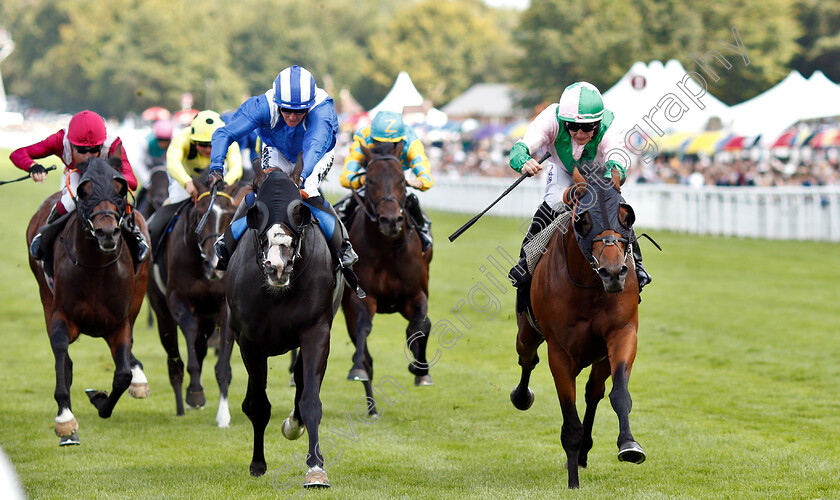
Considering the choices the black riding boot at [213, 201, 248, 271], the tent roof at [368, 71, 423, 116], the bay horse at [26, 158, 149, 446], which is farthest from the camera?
the tent roof at [368, 71, 423, 116]

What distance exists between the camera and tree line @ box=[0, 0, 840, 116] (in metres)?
54.3

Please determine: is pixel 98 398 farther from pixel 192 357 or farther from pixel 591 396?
pixel 591 396

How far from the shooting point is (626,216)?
21.1 ft

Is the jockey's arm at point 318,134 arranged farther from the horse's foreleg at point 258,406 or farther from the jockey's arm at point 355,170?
the jockey's arm at point 355,170

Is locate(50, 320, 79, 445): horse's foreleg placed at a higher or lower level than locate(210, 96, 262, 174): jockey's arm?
lower

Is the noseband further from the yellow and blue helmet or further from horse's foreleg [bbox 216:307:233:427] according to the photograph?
horse's foreleg [bbox 216:307:233:427]

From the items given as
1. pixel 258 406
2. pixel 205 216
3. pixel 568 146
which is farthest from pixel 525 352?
pixel 205 216

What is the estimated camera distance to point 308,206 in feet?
22.3

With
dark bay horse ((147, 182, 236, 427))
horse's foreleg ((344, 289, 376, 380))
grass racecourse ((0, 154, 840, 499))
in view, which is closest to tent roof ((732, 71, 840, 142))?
grass racecourse ((0, 154, 840, 499))

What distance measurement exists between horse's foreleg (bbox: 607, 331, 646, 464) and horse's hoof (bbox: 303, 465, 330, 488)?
1720 millimetres

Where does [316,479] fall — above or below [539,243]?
below

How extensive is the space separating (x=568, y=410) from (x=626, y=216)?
4.15ft

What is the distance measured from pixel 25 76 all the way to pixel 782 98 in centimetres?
12396

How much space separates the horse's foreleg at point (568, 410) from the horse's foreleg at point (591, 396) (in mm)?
556
